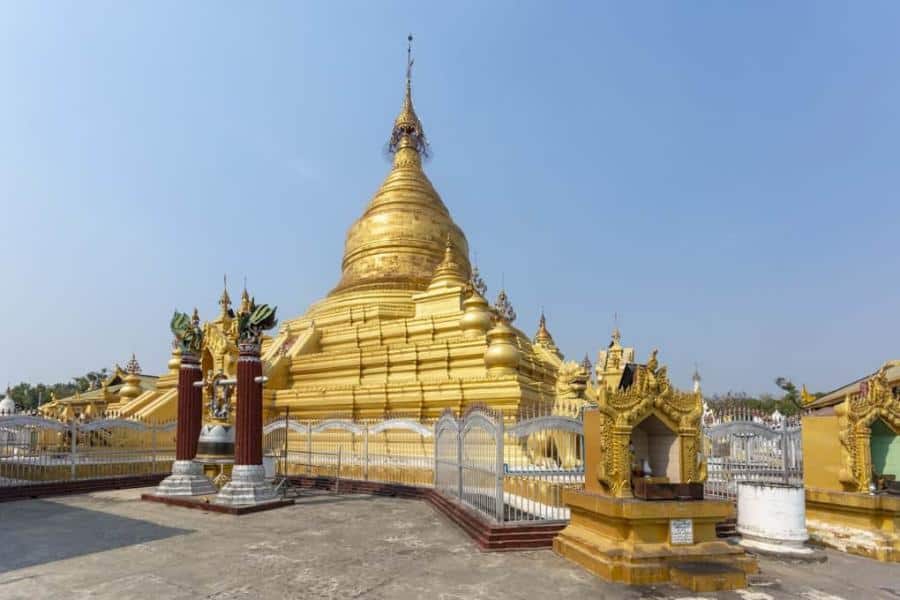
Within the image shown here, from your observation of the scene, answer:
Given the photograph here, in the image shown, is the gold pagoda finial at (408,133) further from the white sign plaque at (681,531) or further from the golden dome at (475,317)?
the white sign plaque at (681,531)

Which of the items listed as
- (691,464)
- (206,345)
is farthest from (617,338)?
(206,345)

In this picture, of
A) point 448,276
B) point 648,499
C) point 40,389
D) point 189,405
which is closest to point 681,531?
point 648,499

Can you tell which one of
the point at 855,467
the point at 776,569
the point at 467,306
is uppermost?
the point at 467,306

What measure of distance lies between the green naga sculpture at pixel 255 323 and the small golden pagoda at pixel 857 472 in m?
11.5

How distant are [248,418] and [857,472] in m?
12.0

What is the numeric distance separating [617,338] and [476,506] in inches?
535

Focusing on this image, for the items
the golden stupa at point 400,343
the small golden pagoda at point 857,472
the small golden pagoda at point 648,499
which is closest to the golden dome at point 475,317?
the golden stupa at point 400,343

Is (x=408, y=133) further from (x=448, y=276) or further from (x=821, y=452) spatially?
(x=821, y=452)

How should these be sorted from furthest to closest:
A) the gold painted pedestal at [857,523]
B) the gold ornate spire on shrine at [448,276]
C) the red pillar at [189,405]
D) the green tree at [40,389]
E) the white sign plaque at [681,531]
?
the green tree at [40,389], the gold ornate spire on shrine at [448,276], the red pillar at [189,405], the gold painted pedestal at [857,523], the white sign plaque at [681,531]

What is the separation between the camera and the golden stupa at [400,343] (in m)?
22.0

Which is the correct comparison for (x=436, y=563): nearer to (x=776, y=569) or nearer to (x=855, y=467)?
(x=776, y=569)

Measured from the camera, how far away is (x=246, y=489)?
13.4 m

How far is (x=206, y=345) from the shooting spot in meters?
24.2

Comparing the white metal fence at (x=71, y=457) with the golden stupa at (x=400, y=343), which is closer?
the white metal fence at (x=71, y=457)
